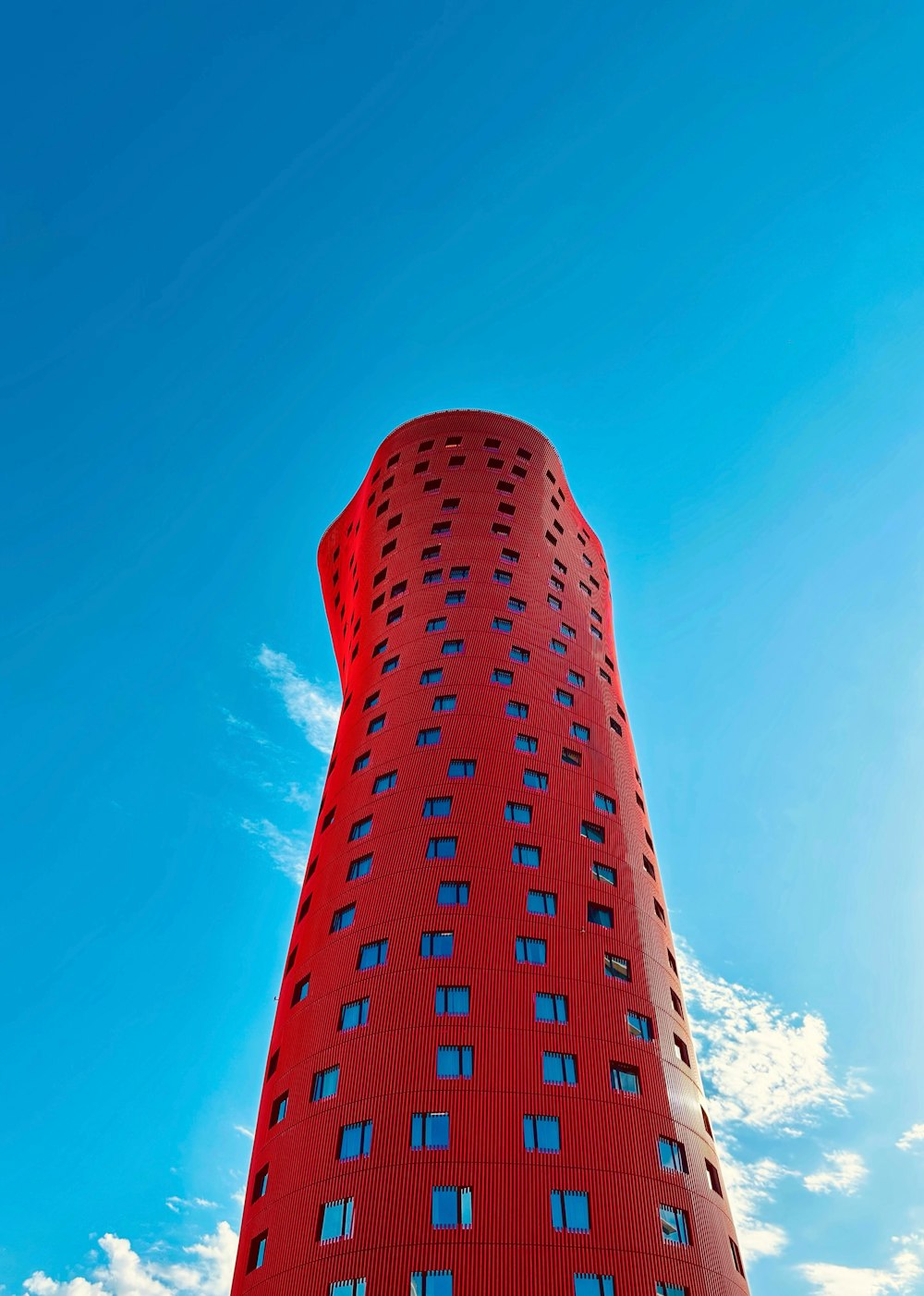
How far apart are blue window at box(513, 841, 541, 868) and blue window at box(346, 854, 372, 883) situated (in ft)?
19.0

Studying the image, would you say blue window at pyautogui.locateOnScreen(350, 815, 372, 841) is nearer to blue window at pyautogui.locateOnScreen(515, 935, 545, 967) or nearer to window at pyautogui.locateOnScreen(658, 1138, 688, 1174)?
blue window at pyautogui.locateOnScreen(515, 935, 545, 967)

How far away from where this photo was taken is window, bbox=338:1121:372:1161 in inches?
1131

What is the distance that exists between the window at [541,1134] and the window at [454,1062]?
2.34 metres

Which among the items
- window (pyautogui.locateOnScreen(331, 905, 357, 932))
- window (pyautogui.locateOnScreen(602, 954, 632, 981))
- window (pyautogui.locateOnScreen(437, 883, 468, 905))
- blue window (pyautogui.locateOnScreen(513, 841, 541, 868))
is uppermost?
blue window (pyautogui.locateOnScreen(513, 841, 541, 868))

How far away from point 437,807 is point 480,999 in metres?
8.46

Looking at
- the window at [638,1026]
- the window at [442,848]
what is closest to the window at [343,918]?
the window at [442,848]

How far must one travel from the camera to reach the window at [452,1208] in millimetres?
26625

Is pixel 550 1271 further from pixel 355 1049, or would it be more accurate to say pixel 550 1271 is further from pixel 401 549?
pixel 401 549

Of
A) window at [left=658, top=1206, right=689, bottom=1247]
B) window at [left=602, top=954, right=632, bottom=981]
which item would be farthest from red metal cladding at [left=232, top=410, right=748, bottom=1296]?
window at [left=602, top=954, right=632, bottom=981]

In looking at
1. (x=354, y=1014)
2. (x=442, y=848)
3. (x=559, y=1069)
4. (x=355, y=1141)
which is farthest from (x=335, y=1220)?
(x=442, y=848)

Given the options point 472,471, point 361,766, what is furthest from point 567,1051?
point 472,471

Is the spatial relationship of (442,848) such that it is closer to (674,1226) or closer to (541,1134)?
(541,1134)

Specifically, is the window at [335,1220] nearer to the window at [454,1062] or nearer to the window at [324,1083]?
the window at [324,1083]

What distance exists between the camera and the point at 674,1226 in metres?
28.9
